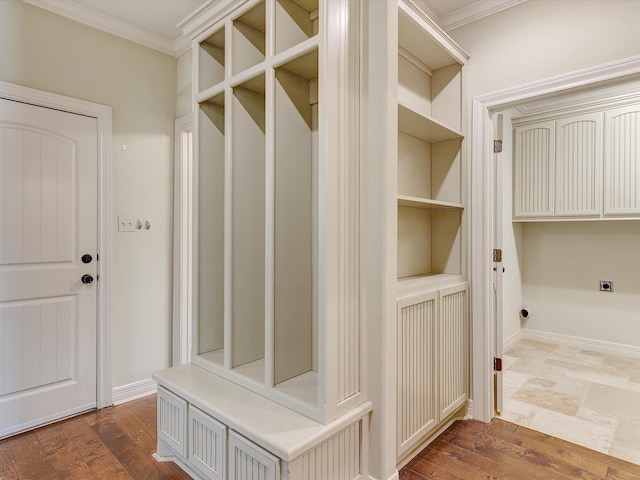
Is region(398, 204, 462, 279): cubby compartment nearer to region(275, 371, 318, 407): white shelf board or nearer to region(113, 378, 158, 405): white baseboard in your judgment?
region(275, 371, 318, 407): white shelf board

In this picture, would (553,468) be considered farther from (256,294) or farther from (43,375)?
(43,375)

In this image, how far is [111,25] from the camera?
2.54m

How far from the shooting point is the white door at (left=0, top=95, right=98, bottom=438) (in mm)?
2191

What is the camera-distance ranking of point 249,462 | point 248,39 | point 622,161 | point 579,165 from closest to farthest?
point 249,462 < point 248,39 < point 622,161 < point 579,165

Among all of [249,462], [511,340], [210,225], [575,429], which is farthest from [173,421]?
[511,340]

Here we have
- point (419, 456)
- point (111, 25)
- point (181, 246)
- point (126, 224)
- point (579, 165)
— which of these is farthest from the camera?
point (579, 165)

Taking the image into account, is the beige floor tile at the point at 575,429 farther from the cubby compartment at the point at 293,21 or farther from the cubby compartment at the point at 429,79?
the cubby compartment at the point at 293,21

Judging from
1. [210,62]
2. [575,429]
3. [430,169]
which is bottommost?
[575,429]

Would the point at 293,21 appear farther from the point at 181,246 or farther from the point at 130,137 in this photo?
the point at 181,246

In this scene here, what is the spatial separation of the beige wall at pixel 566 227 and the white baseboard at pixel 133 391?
3.09 metres

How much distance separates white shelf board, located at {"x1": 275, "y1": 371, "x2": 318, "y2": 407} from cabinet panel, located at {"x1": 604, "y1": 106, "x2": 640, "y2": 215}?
342 centimetres

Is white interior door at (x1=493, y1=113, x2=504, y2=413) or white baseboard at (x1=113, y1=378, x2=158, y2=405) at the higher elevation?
white interior door at (x1=493, y1=113, x2=504, y2=413)

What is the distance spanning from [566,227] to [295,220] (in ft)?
11.7

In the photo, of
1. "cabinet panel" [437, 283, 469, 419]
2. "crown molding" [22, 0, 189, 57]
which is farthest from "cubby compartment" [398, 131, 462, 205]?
"crown molding" [22, 0, 189, 57]
